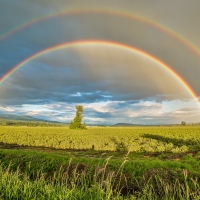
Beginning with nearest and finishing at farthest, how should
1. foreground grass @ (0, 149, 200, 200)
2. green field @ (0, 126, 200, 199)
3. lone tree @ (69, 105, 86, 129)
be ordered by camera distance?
green field @ (0, 126, 200, 199) < foreground grass @ (0, 149, 200, 200) < lone tree @ (69, 105, 86, 129)

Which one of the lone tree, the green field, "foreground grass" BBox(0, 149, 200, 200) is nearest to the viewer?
the green field

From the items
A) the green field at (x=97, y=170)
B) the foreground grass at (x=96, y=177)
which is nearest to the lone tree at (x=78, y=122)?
the green field at (x=97, y=170)

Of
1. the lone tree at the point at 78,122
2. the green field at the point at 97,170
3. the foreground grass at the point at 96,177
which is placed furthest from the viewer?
the lone tree at the point at 78,122

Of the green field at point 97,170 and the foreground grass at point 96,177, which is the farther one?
the foreground grass at point 96,177

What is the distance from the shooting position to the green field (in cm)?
667

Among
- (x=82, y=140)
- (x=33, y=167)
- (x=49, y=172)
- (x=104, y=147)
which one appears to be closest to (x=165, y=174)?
(x=49, y=172)

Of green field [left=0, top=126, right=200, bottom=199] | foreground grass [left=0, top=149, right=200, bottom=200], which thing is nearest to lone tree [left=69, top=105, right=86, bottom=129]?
green field [left=0, top=126, right=200, bottom=199]

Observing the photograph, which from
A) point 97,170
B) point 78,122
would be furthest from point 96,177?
point 78,122

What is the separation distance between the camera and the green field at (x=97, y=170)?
667cm

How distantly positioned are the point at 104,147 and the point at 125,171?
18100 mm

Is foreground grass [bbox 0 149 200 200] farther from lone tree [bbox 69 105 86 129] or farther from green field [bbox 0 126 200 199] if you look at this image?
lone tree [bbox 69 105 86 129]

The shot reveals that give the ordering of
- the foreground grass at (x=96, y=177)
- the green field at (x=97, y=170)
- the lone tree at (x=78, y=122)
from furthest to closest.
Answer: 1. the lone tree at (x=78, y=122)
2. the foreground grass at (x=96, y=177)
3. the green field at (x=97, y=170)

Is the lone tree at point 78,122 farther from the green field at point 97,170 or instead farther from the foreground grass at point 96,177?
the foreground grass at point 96,177

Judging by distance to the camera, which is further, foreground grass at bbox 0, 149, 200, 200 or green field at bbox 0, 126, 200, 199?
foreground grass at bbox 0, 149, 200, 200
